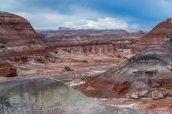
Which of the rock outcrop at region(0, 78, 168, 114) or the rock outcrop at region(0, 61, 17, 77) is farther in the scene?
the rock outcrop at region(0, 61, 17, 77)

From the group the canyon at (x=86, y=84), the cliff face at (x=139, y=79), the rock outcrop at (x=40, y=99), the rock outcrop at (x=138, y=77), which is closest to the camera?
the rock outcrop at (x=40, y=99)

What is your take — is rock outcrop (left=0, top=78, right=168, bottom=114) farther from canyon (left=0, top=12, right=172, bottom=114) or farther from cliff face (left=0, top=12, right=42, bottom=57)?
cliff face (left=0, top=12, right=42, bottom=57)

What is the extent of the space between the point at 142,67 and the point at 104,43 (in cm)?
8158

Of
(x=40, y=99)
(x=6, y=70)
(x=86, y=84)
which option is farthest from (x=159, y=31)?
(x=40, y=99)

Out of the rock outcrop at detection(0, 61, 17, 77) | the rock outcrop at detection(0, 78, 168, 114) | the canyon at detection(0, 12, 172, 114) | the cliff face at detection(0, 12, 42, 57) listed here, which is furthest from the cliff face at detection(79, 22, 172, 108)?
the cliff face at detection(0, 12, 42, 57)

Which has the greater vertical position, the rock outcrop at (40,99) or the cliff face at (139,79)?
the rock outcrop at (40,99)

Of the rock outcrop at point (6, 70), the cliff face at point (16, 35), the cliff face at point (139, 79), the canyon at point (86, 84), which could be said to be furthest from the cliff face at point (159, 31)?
the cliff face at point (139, 79)

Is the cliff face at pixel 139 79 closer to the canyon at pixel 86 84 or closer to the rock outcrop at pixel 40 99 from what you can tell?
the canyon at pixel 86 84

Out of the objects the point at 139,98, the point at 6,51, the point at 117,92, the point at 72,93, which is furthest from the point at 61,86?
the point at 6,51

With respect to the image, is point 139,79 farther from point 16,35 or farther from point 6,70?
point 16,35

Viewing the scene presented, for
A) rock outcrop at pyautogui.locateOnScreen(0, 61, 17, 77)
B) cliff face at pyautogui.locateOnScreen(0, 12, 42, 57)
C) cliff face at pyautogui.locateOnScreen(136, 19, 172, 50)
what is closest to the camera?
rock outcrop at pyautogui.locateOnScreen(0, 61, 17, 77)

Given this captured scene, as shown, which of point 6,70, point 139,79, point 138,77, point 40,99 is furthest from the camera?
point 6,70

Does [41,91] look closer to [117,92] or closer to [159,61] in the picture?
[117,92]

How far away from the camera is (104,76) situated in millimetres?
31641
